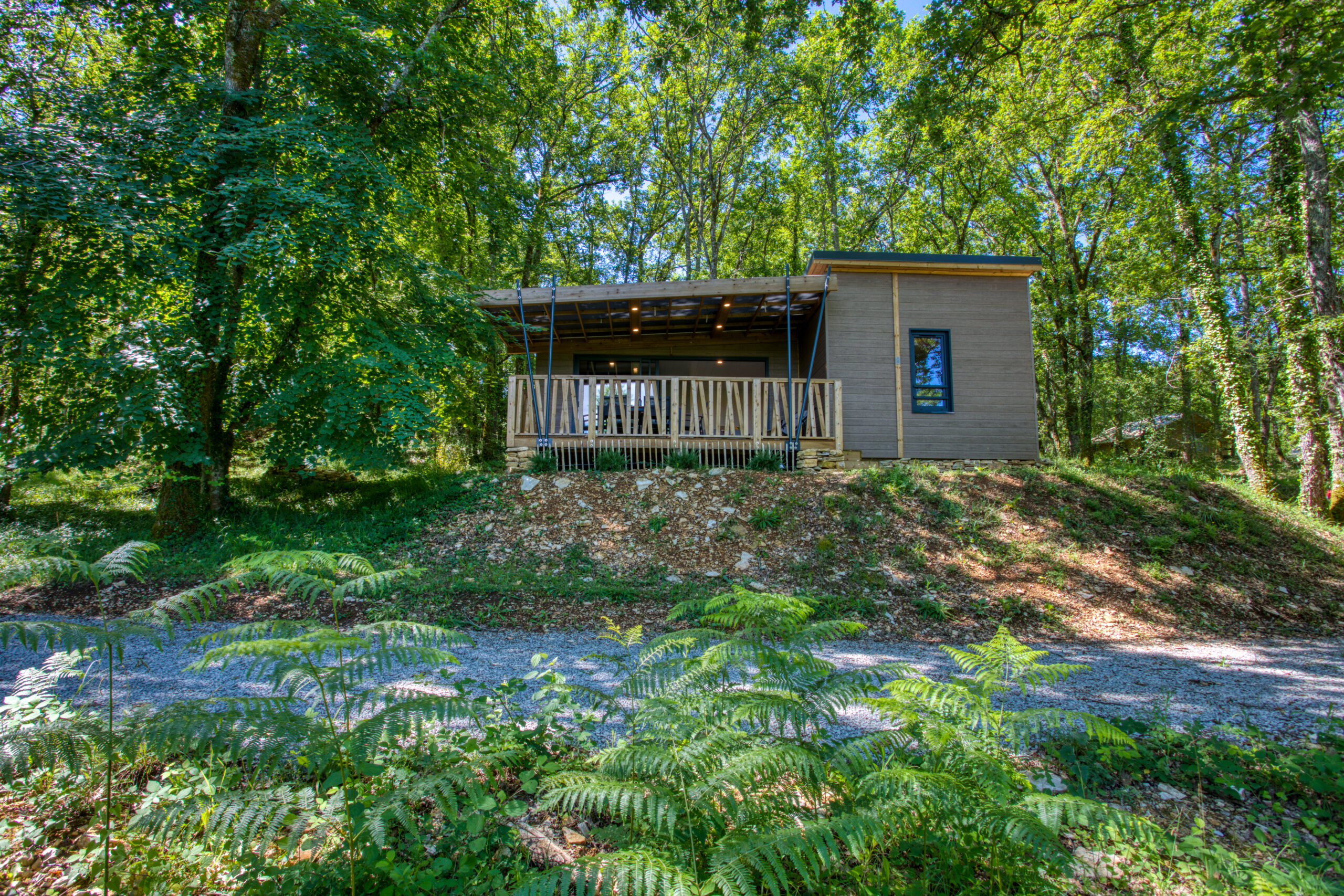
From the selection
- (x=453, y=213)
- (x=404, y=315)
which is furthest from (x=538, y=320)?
(x=453, y=213)

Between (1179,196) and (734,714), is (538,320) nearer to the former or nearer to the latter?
(734,714)

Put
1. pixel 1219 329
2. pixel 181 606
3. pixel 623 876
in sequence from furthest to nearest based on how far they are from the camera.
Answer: pixel 1219 329, pixel 181 606, pixel 623 876

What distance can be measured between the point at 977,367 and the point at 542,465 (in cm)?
824

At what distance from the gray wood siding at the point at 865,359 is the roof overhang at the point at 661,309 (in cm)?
66

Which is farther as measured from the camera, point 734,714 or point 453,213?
point 453,213

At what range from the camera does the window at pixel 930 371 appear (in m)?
10.3

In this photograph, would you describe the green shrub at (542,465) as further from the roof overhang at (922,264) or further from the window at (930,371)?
the window at (930,371)

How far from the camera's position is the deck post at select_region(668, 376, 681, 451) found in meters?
9.37

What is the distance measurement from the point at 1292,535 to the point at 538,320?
12.1 meters

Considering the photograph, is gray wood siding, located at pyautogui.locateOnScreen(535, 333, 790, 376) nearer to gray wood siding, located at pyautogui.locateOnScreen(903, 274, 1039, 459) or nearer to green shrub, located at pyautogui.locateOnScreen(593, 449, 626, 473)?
gray wood siding, located at pyautogui.locateOnScreen(903, 274, 1039, 459)

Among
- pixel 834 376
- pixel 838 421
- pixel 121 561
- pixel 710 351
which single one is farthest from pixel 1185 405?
pixel 121 561

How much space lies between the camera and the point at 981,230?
19.6m

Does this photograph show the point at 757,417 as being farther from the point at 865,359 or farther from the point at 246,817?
the point at 246,817

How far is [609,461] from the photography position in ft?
30.2
